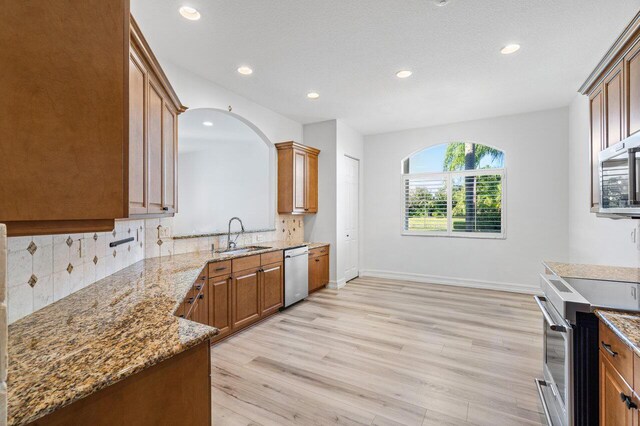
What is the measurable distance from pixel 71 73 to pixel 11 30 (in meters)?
0.16

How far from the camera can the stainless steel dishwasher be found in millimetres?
4125

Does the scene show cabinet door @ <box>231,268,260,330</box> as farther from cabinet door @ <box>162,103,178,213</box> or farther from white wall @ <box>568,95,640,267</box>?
white wall @ <box>568,95,640,267</box>

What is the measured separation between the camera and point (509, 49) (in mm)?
2930

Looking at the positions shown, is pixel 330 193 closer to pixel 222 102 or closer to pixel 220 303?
pixel 222 102

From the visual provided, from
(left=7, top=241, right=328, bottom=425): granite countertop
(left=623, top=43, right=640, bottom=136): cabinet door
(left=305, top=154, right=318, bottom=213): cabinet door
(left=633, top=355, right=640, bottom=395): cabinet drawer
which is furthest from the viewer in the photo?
(left=305, top=154, right=318, bottom=213): cabinet door

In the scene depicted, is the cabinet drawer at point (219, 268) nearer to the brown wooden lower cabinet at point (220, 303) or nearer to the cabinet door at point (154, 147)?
the brown wooden lower cabinet at point (220, 303)

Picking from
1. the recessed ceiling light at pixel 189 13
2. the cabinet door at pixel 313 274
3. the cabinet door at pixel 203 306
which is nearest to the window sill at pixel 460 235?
the cabinet door at pixel 313 274

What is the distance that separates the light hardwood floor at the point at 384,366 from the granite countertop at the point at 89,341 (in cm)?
100

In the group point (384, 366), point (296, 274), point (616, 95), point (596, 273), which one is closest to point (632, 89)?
point (616, 95)

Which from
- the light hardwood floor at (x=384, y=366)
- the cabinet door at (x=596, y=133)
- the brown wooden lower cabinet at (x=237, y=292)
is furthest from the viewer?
the brown wooden lower cabinet at (x=237, y=292)

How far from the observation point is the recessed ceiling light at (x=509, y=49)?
9.42ft

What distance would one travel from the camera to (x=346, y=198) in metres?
5.69

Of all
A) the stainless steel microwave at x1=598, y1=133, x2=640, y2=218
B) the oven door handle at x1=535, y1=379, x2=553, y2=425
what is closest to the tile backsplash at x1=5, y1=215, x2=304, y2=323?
the oven door handle at x1=535, y1=379, x2=553, y2=425

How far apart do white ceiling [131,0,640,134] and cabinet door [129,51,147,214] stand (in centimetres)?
76
